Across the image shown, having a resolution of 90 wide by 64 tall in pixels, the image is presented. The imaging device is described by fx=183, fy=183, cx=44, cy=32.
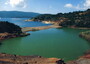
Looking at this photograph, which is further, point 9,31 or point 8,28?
point 8,28

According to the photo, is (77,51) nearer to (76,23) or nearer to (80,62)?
(80,62)

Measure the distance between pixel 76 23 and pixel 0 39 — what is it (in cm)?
6822

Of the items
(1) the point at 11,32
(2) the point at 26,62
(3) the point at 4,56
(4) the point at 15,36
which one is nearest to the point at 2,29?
(1) the point at 11,32

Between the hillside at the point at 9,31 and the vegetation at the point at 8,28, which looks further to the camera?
the vegetation at the point at 8,28

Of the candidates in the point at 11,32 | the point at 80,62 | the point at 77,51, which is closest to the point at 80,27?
the point at 11,32

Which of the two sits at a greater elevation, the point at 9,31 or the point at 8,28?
the point at 8,28

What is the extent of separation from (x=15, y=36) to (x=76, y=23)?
2315 inches

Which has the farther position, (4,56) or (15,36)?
(15,36)

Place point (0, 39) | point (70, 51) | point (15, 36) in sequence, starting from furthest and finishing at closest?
point (15, 36), point (0, 39), point (70, 51)

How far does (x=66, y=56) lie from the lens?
44375 millimetres

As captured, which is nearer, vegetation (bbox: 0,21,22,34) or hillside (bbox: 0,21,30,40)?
hillside (bbox: 0,21,30,40)

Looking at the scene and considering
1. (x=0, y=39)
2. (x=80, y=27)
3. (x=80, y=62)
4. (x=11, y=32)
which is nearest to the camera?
(x=80, y=62)

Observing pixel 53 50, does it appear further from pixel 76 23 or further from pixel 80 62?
pixel 76 23

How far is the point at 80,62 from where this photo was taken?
125 feet
